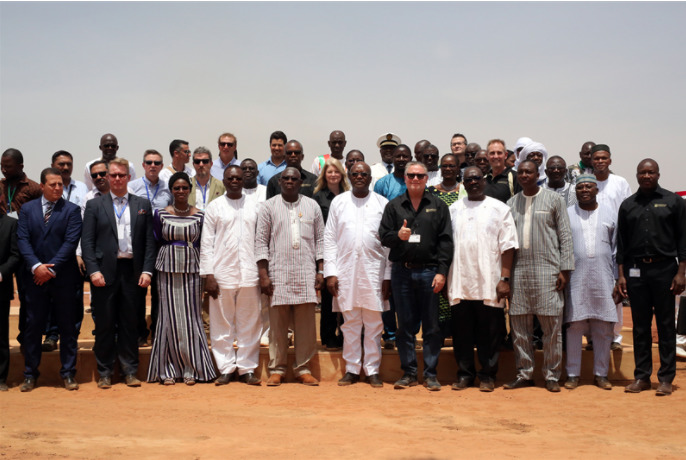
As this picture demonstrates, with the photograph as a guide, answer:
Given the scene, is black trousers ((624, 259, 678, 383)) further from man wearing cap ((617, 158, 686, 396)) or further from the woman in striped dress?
the woman in striped dress

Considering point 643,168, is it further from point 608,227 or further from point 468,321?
point 468,321

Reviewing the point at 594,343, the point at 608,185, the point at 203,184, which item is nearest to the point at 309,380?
the point at 203,184

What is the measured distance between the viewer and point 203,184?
927 centimetres

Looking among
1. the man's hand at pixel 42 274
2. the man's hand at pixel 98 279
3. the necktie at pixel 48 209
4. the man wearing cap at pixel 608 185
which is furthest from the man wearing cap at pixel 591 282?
the necktie at pixel 48 209

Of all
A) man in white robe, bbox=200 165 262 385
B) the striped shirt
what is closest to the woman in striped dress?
man in white robe, bbox=200 165 262 385

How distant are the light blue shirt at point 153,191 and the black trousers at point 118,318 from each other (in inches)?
46.4

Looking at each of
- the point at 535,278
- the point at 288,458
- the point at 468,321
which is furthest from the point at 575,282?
the point at 288,458

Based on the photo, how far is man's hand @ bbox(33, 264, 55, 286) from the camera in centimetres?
791

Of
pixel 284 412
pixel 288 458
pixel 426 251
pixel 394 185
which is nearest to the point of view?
pixel 288 458

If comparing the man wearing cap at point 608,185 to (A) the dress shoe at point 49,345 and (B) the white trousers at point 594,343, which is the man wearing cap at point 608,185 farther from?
(A) the dress shoe at point 49,345

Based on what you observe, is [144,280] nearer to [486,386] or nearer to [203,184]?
[203,184]

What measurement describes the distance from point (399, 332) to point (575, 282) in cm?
196

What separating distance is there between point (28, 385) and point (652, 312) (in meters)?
6.70

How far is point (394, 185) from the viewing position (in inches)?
359
